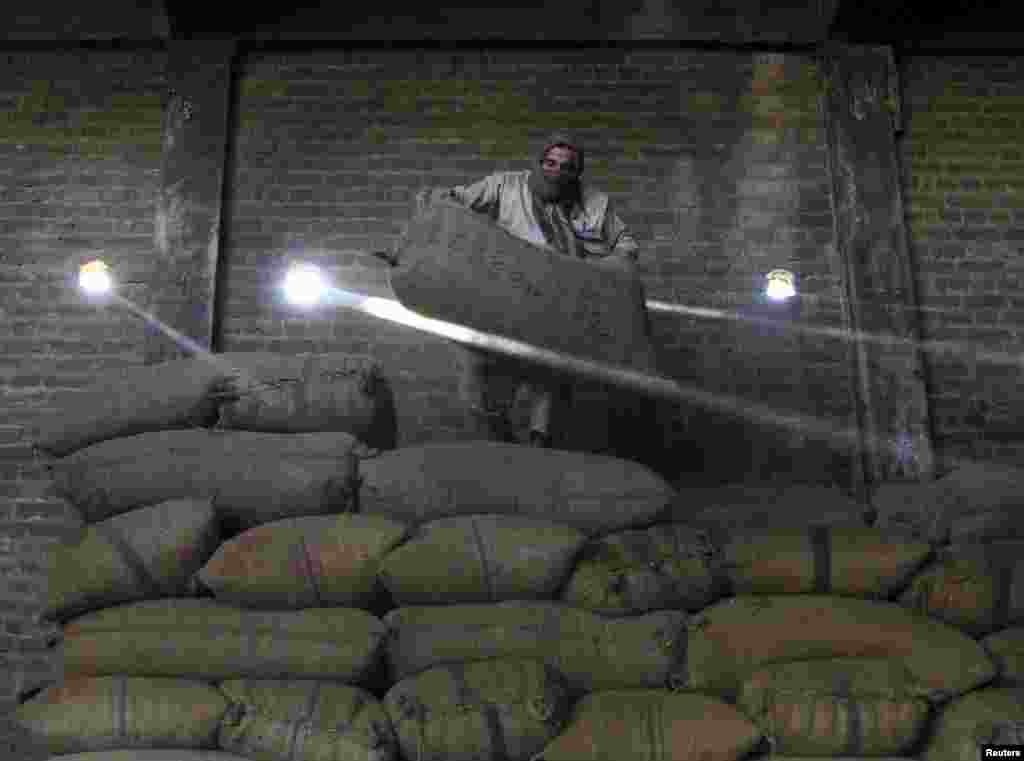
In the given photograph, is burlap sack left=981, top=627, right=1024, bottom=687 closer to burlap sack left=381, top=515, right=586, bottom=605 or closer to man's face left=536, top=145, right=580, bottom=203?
burlap sack left=381, top=515, right=586, bottom=605

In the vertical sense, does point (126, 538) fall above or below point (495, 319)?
below

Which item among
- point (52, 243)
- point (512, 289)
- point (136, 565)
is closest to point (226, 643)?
point (136, 565)

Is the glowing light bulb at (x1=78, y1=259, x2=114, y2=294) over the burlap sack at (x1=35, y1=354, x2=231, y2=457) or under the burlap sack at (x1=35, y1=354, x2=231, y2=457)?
over

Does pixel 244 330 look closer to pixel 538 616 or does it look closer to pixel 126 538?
pixel 126 538

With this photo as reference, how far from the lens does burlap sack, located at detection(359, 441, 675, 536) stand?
9.52 ft

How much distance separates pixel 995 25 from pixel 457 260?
335 cm

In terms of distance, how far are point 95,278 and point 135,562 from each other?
6.80 ft

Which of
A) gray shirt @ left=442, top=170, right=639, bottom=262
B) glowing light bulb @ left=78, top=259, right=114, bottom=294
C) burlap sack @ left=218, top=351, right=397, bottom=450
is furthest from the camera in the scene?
glowing light bulb @ left=78, top=259, right=114, bottom=294

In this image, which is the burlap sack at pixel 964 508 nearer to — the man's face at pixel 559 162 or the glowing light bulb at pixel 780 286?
the glowing light bulb at pixel 780 286

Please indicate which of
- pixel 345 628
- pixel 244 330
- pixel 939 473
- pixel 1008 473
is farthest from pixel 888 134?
pixel 345 628

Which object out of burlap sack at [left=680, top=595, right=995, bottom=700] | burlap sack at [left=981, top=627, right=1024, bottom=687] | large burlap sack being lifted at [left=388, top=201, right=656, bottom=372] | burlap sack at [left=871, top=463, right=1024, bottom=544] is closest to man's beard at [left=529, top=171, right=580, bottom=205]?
large burlap sack being lifted at [left=388, top=201, right=656, bottom=372]

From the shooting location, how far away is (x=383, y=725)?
2385mm

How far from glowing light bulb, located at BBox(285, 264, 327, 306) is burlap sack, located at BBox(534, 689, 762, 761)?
8.19ft

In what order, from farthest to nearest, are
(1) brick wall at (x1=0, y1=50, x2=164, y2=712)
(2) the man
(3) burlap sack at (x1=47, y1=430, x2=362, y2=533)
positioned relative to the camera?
1. (1) brick wall at (x1=0, y1=50, x2=164, y2=712)
2. (2) the man
3. (3) burlap sack at (x1=47, y1=430, x2=362, y2=533)
